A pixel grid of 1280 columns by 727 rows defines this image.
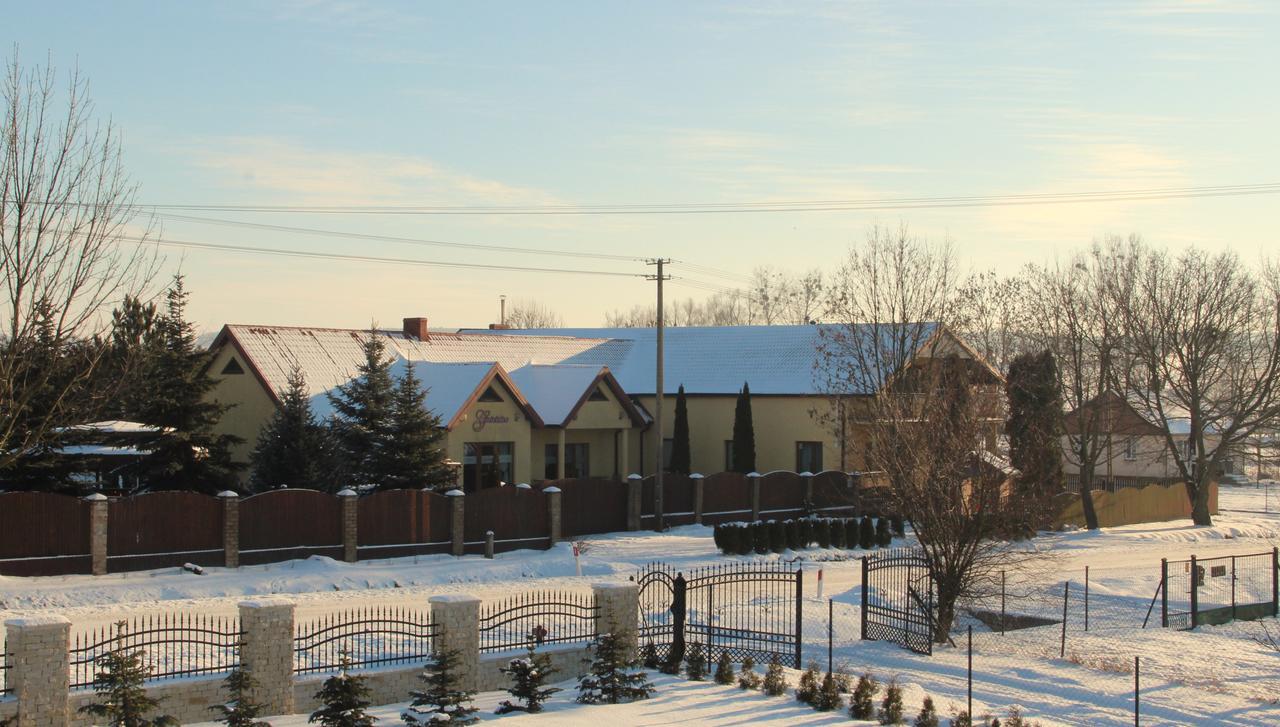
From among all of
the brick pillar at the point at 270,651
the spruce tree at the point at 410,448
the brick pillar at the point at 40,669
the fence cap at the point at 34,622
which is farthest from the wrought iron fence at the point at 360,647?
the spruce tree at the point at 410,448

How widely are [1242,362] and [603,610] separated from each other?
37568mm

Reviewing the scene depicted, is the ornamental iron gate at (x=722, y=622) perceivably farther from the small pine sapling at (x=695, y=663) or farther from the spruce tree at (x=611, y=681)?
the spruce tree at (x=611, y=681)

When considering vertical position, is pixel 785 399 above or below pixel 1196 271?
below

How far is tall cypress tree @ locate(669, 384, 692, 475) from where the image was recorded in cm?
4625

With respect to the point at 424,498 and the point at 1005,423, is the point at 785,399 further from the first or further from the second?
the point at 424,498

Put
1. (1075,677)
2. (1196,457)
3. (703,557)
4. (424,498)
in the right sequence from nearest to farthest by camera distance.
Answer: (1075,677)
(424,498)
(703,557)
(1196,457)

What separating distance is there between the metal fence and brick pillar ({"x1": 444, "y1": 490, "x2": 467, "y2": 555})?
53.0 ft

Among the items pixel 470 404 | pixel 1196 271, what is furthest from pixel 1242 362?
pixel 470 404

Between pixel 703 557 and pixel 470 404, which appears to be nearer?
pixel 703 557

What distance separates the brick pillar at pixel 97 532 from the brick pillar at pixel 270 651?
37.5 feet

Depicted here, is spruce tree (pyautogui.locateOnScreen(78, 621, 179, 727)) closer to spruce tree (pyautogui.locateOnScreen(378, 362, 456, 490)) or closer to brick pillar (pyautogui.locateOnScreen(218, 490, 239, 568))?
brick pillar (pyautogui.locateOnScreen(218, 490, 239, 568))

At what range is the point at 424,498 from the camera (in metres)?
30.1

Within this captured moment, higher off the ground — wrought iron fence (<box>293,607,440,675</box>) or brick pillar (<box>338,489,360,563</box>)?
brick pillar (<box>338,489,360,563</box>)

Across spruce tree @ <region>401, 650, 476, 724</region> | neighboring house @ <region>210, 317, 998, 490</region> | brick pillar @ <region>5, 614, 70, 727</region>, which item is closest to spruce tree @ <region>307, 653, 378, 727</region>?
spruce tree @ <region>401, 650, 476, 724</region>
